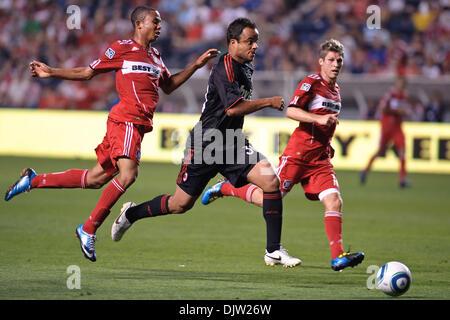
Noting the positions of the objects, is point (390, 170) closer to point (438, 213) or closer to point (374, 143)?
point (374, 143)

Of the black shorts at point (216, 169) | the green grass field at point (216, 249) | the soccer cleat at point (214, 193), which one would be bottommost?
the green grass field at point (216, 249)

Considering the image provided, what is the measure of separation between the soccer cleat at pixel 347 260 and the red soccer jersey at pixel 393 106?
9.81 metres

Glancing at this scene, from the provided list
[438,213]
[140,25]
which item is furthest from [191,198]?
[438,213]

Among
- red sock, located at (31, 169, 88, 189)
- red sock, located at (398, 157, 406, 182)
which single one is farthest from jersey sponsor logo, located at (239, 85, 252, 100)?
red sock, located at (398, 157, 406, 182)

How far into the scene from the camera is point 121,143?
7438 mm

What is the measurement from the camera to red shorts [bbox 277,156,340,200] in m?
7.42

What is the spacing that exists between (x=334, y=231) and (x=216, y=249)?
1.89 m

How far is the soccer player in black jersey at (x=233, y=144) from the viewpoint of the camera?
700 centimetres

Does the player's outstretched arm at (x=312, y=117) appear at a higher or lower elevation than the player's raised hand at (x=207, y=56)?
lower

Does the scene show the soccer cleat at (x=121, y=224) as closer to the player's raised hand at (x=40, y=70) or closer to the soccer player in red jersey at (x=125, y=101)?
the soccer player in red jersey at (x=125, y=101)

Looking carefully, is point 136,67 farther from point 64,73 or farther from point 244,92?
point 244,92

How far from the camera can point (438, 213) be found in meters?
12.1

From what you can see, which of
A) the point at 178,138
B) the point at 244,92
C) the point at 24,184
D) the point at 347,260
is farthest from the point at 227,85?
the point at 178,138

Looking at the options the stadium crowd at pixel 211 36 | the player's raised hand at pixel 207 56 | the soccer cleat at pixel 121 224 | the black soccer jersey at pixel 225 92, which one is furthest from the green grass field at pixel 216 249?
the stadium crowd at pixel 211 36
